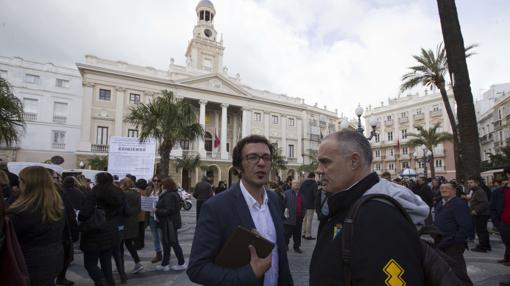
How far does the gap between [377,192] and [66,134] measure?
4216 cm

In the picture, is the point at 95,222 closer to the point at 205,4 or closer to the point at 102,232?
the point at 102,232

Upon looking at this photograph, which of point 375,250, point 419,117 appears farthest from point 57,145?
point 419,117

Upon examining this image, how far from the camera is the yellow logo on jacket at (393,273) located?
3.96 ft

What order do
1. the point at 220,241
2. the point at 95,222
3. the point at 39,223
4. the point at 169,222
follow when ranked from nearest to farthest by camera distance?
1. the point at 220,241
2. the point at 39,223
3. the point at 95,222
4. the point at 169,222

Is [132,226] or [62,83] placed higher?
[62,83]

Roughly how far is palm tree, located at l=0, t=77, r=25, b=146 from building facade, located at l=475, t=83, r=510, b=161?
35.7 m

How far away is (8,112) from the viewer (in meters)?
7.16

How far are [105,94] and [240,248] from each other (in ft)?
129

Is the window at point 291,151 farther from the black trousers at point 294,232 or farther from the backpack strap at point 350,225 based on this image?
the backpack strap at point 350,225

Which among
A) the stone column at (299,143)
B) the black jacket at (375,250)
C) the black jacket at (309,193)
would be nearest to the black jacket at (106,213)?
the black jacket at (375,250)

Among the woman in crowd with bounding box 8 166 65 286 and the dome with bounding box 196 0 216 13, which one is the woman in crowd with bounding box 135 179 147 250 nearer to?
the woman in crowd with bounding box 8 166 65 286

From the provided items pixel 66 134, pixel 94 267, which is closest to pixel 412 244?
pixel 94 267

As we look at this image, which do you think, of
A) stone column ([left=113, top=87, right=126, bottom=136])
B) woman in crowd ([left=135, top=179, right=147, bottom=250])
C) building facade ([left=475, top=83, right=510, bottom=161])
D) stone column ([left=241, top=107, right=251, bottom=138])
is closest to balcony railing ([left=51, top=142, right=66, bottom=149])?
stone column ([left=113, top=87, right=126, bottom=136])

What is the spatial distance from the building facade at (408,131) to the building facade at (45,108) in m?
40.2
